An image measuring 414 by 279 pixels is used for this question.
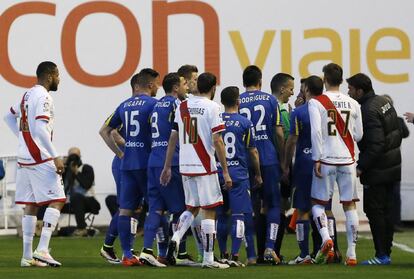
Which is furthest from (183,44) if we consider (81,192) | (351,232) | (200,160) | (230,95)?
(200,160)

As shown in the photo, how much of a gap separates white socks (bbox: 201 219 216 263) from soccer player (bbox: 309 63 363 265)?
137 cm

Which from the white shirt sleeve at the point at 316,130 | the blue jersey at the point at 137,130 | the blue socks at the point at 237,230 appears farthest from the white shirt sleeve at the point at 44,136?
the white shirt sleeve at the point at 316,130

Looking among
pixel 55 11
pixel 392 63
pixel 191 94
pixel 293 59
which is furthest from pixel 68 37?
pixel 191 94

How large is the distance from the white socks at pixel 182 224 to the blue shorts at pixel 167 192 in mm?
539

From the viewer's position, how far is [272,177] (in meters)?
17.0

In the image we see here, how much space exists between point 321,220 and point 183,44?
8.43 m

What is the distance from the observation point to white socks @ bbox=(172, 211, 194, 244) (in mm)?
15891

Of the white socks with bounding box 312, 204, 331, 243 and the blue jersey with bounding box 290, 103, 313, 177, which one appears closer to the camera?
the white socks with bounding box 312, 204, 331, 243

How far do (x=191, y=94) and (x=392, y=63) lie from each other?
8.30m

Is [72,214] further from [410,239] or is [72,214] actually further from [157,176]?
[157,176]

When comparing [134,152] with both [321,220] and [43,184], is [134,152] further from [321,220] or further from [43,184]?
[321,220]

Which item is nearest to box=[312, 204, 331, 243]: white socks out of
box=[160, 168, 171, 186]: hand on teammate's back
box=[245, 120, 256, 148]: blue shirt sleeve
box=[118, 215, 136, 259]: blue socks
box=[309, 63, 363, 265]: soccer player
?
box=[309, 63, 363, 265]: soccer player

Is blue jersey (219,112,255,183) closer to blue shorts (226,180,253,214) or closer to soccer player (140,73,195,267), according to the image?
blue shorts (226,180,253,214)

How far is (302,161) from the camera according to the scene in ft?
55.7
